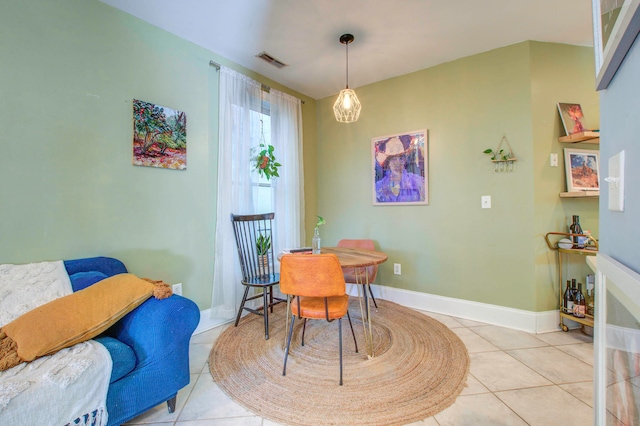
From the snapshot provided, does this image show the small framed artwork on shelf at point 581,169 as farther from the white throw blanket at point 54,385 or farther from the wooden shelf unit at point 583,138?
the white throw blanket at point 54,385

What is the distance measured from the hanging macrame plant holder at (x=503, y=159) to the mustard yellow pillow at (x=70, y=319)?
2832 mm

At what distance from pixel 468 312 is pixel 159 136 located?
3236 millimetres

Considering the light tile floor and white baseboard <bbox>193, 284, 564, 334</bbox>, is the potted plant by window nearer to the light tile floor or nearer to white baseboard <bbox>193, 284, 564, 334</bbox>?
white baseboard <bbox>193, 284, 564, 334</bbox>

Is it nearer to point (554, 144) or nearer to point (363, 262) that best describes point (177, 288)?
point (363, 262)

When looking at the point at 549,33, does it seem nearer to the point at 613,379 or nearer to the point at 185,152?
the point at 613,379

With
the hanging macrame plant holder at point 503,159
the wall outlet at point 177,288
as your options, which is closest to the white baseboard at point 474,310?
the hanging macrame plant holder at point 503,159

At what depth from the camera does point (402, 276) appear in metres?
3.09

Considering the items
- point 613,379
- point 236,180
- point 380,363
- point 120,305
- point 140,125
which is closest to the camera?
point 613,379

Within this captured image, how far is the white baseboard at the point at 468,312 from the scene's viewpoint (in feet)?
7.80

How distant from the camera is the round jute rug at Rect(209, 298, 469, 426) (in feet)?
4.82

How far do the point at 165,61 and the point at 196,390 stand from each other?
2484mm

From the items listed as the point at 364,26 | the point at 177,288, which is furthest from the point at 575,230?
the point at 177,288

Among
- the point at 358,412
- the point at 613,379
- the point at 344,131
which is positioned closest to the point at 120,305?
the point at 358,412

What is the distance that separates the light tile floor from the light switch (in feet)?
4.25
